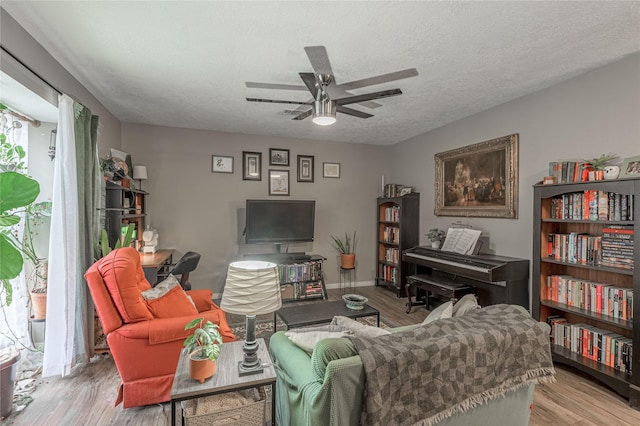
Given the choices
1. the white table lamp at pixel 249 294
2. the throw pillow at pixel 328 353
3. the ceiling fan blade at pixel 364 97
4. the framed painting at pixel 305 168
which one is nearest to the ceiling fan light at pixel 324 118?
the ceiling fan blade at pixel 364 97

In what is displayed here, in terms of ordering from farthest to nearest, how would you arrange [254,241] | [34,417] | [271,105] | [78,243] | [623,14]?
1. [254,241]
2. [271,105]
3. [78,243]
4. [34,417]
5. [623,14]

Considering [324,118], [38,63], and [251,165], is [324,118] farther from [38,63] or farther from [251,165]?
[251,165]

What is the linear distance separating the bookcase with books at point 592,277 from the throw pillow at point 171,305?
302cm

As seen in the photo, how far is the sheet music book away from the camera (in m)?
3.83

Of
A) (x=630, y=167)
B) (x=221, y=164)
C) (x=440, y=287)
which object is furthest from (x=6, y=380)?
(x=630, y=167)

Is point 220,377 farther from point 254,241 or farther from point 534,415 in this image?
point 254,241

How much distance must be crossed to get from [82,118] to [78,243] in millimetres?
1086

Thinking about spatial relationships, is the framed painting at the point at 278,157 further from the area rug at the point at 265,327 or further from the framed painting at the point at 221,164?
the area rug at the point at 265,327

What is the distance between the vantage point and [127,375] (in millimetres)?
2094

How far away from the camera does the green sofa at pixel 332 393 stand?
4.15 feet

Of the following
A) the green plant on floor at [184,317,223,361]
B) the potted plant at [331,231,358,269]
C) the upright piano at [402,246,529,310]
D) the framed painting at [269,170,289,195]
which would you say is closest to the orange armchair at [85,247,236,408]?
the green plant on floor at [184,317,223,361]

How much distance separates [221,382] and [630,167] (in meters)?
3.08

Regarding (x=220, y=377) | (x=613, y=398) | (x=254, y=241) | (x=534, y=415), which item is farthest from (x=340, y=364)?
(x=254, y=241)

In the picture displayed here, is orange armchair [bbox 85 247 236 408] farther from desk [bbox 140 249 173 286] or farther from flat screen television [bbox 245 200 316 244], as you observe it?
flat screen television [bbox 245 200 316 244]
